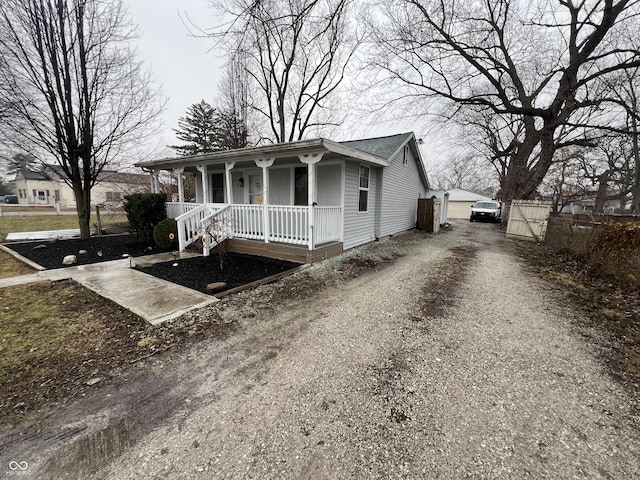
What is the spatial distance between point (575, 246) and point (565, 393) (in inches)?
272

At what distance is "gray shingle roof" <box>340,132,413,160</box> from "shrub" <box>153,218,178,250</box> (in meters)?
6.69

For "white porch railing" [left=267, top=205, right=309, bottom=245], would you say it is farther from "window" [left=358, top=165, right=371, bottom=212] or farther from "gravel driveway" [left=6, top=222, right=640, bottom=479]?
"gravel driveway" [left=6, top=222, right=640, bottom=479]

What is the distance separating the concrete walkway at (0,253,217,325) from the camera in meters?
3.82

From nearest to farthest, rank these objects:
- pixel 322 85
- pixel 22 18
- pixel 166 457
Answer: pixel 166 457 < pixel 22 18 < pixel 322 85

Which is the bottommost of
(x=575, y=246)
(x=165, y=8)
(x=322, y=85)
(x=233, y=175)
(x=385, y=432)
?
(x=385, y=432)

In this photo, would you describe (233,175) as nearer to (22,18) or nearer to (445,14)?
(22,18)

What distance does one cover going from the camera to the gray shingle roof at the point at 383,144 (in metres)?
10.0

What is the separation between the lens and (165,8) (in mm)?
2799

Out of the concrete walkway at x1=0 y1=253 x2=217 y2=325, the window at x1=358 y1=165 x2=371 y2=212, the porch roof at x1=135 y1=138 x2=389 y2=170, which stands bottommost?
the concrete walkway at x1=0 y1=253 x2=217 y2=325

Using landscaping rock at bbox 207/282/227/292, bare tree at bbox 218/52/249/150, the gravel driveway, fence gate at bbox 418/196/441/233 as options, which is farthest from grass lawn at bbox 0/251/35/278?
fence gate at bbox 418/196/441/233

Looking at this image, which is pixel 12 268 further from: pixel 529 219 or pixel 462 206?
pixel 462 206

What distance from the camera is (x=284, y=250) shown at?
6.83 metres

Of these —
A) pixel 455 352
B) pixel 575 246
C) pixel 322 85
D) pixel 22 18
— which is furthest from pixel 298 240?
pixel 322 85

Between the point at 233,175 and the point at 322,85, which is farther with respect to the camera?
the point at 322,85
